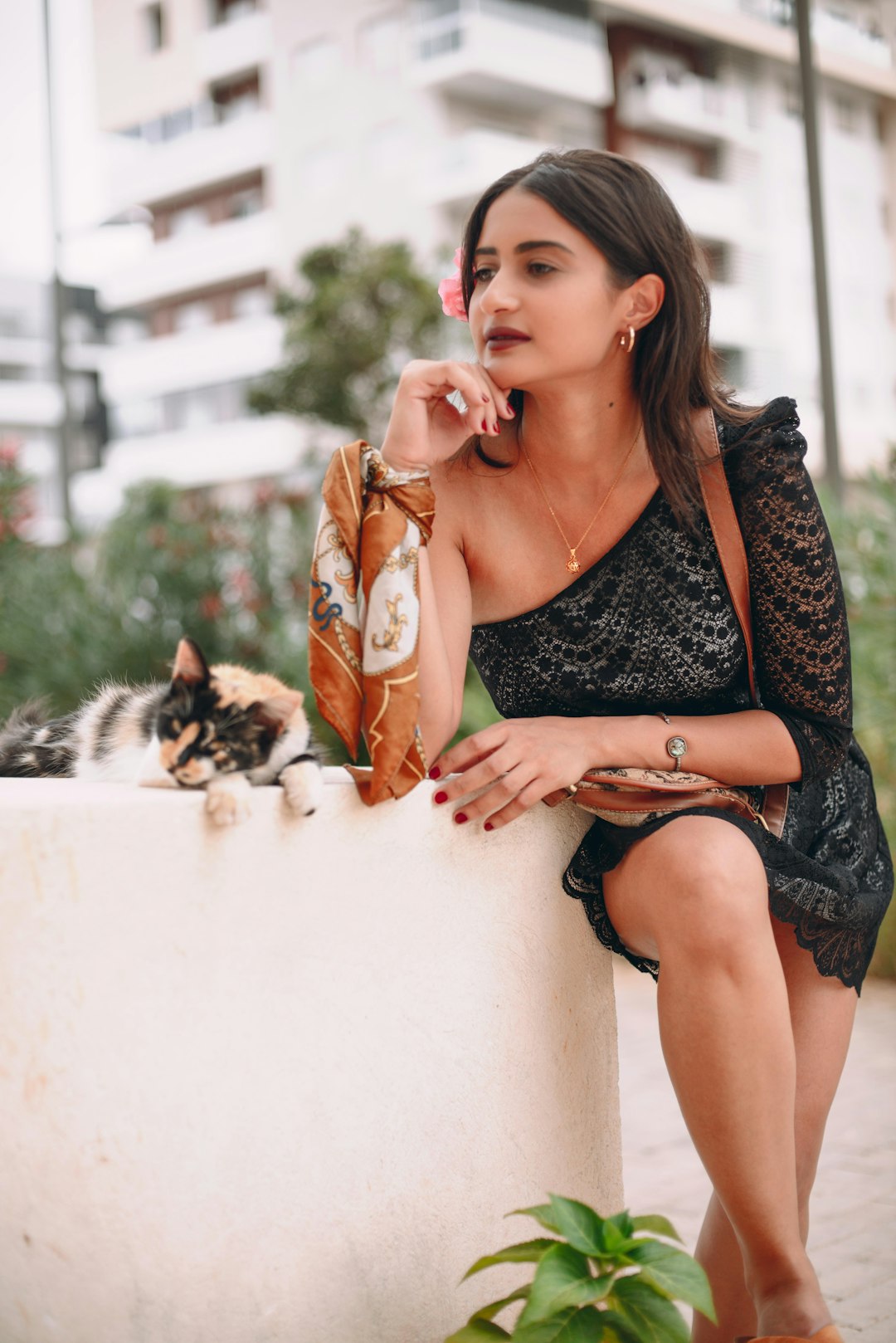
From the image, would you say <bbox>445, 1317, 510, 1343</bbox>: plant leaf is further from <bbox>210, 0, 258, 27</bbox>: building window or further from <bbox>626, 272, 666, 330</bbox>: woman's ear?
<bbox>210, 0, 258, 27</bbox>: building window

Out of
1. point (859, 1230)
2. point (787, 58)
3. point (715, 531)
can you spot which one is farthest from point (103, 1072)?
point (787, 58)

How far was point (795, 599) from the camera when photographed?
1.84 meters

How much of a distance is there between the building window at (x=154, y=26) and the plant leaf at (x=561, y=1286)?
14239mm

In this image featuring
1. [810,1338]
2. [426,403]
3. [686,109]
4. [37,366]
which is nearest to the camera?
[810,1338]

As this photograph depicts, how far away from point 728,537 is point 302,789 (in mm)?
736

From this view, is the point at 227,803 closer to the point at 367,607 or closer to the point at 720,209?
the point at 367,607

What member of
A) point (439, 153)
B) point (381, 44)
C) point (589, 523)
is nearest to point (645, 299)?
point (589, 523)

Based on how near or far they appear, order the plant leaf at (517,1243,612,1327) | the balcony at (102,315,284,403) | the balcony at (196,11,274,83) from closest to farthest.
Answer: the plant leaf at (517,1243,612,1327) → the balcony at (196,11,274,83) → the balcony at (102,315,284,403)

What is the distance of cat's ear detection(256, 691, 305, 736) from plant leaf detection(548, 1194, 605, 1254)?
2.29 feet

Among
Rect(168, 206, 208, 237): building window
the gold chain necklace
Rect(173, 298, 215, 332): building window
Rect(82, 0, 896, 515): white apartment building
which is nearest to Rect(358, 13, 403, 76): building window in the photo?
Rect(82, 0, 896, 515): white apartment building

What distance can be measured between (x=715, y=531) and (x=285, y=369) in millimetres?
9406

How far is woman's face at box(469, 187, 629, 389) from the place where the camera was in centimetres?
185

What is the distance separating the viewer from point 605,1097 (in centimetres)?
193

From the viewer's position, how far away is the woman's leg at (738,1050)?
5.23 feet
